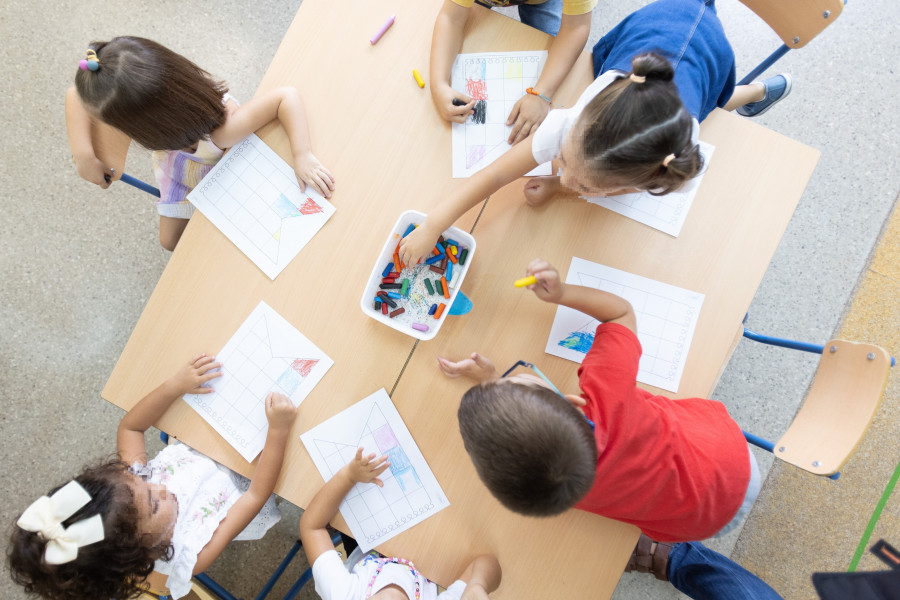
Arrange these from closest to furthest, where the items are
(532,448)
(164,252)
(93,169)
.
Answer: (532,448) → (93,169) → (164,252)

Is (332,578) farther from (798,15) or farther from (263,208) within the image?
(798,15)

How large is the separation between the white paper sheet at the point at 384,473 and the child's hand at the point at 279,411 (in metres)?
0.05

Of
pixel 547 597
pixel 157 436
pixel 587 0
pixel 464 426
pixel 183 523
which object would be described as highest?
pixel 587 0

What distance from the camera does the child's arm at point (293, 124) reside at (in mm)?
1118

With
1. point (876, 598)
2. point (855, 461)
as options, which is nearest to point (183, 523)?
point (876, 598)

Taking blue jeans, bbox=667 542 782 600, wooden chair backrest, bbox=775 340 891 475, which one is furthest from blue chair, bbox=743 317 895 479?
blue jeans, bbox=667 542 782 600

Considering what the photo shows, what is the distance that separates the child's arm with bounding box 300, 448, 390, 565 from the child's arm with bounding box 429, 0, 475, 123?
75cm

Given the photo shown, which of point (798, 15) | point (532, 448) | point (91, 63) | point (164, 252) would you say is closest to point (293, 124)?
point (91, 63)

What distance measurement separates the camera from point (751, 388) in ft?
5.59

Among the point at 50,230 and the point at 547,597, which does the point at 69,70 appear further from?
the point at 547,597

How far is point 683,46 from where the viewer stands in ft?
3.54

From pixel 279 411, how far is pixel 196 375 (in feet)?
0.67

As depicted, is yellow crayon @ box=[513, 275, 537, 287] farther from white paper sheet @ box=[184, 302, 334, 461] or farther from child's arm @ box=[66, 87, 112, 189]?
child's arm @ box=[66, 87, 112, 189]

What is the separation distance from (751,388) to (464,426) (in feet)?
4.12
